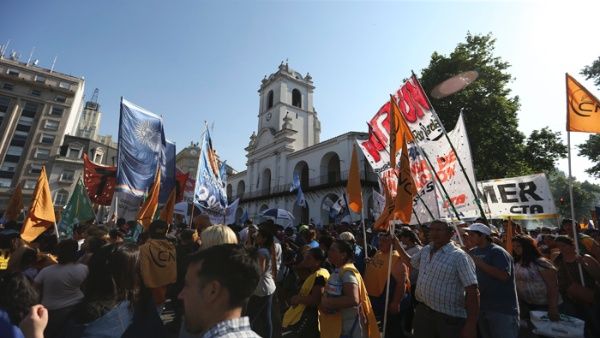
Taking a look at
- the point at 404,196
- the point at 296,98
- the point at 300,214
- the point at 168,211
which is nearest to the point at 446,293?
the point at 404,196

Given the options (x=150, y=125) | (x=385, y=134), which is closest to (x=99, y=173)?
(x=150, y=125)

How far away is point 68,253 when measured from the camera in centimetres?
323

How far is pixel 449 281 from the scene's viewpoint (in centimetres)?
334

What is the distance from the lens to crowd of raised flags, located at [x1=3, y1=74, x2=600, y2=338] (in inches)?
145

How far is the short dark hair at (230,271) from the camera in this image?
58.6 inches

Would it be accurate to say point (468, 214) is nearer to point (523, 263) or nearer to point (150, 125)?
point (523, 263)

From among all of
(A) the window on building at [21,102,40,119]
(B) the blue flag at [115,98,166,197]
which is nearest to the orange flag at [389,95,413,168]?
(B) the blue flag at [115,98,166,197]

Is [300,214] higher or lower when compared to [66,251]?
higher

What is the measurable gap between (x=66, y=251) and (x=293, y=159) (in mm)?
30358

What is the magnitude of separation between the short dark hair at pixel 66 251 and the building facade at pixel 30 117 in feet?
180

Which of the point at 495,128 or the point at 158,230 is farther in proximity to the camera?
the point at 495,128

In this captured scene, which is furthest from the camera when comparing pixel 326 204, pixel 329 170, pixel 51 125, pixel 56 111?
pixel 56 111

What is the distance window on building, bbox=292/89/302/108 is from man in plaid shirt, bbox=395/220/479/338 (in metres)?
37.3

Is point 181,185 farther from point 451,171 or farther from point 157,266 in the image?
point 451,171
